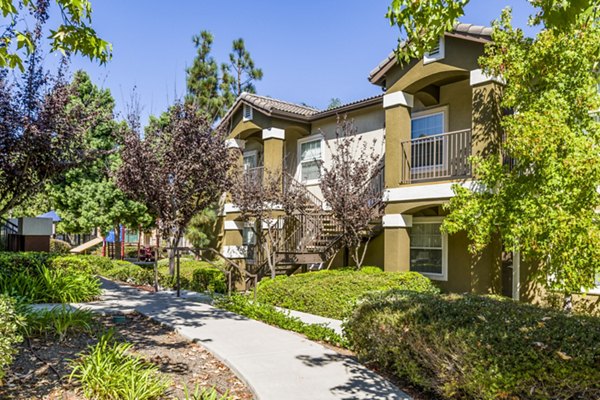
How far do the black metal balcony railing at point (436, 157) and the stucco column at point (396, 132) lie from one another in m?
0.24

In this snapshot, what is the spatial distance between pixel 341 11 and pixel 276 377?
8.46 metres

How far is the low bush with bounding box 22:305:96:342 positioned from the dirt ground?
17 centimetres

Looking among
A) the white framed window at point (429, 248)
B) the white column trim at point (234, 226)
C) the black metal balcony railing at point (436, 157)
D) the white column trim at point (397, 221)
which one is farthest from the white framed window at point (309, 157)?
the white column trim at point (397, 221)

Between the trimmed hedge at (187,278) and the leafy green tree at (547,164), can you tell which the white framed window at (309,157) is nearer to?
the trimmed hedge at (187,278)

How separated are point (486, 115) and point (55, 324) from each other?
34.1 ft

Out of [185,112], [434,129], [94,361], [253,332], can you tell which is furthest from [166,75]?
[94,361]

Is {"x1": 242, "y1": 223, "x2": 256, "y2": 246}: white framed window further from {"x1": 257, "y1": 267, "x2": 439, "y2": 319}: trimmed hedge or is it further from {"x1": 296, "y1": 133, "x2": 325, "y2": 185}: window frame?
{"x1": 257, "y1": 267, "x2": 439, "y2": 319}: trimmed hedge

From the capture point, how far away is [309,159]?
61.5 feet

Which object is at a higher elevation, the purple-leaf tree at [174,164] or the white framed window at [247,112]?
the white framed window at [247,112]

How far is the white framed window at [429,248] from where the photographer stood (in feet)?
47.0

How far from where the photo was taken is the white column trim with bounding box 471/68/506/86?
1181cm

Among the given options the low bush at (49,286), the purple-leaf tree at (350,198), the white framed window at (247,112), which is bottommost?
the low bush at (49,286)

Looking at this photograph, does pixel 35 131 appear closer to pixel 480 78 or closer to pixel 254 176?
pixel 254 176

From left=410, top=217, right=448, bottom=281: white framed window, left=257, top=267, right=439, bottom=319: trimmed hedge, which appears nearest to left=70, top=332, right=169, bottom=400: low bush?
left=257, top=267, right=439, bottom=319: trimmed hedge
